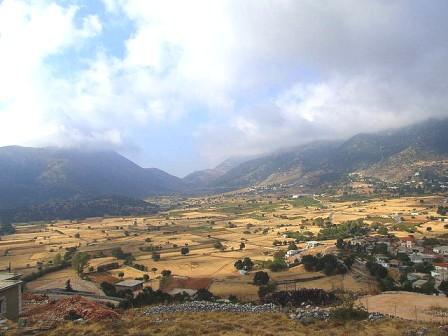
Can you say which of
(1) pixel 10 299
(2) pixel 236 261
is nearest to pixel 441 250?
(2) pixel 236 261

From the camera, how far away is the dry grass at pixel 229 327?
64.8ft

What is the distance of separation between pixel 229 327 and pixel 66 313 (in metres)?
10.0

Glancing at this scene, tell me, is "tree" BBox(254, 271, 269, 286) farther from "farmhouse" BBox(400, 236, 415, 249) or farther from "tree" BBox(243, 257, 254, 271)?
"farmhouse" BBox(400, 236, 415, 249)

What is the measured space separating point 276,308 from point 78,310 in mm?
11786

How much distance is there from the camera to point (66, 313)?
24.7 m

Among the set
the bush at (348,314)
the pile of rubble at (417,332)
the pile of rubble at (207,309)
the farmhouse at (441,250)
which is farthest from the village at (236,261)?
the pile of rubble at (417,332)

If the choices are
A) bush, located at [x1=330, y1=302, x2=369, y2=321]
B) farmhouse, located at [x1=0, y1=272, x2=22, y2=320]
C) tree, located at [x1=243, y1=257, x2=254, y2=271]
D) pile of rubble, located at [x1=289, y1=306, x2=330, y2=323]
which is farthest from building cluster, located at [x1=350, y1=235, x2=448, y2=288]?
farmhouse, located at [x1=0, y1=272, x2=22, y2=320]

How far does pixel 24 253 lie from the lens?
92125 mm

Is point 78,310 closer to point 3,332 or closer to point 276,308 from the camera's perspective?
point 3,332

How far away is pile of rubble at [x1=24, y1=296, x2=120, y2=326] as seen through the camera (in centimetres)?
2315

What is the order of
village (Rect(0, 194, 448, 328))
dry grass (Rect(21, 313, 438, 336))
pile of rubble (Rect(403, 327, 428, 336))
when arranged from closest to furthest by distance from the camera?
pile of rubble (Rect(403, 327, 428, 336)) < dry grass (Rect(21, 313, 438, 336)) < village (Rect(0, 194, 448, 328))

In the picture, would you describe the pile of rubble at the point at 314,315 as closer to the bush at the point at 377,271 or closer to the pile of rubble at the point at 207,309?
the pile of rubble at the point at 207,309

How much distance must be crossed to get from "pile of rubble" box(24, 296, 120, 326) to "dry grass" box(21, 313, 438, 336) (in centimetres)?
145

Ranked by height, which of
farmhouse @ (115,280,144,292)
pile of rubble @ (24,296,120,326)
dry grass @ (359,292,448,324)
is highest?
pile of rubble @ (24,296,120,326)
